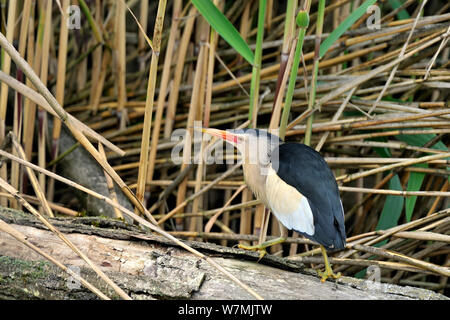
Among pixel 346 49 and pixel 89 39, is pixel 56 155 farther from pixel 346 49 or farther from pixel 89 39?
pixel 346 49

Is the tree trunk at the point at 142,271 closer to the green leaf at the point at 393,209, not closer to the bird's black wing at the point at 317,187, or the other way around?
the bird's black wing at the point at 317,187

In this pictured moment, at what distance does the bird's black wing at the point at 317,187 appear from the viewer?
117 centimetres

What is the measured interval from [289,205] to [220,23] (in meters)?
0.44

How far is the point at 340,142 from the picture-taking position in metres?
1.67

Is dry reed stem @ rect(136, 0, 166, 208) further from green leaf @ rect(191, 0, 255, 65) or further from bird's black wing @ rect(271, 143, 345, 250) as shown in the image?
bird's black wing @ rect(271, 143, 345, 250)

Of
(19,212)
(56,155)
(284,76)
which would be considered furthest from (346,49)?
(19,212)

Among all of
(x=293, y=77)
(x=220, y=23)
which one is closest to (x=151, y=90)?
(x=220, y=23)

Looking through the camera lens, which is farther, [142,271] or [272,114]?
[272,114]

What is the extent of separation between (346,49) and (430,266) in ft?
2.86

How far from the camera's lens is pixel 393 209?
154cm

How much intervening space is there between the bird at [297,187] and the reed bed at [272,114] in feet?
0.21

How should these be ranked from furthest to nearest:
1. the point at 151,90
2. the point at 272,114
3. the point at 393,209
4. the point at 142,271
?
the point at 393,209, the point at 272,114, the point at 151,90, the point at 142,271

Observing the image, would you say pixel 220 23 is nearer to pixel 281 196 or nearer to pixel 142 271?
pixel 281 196

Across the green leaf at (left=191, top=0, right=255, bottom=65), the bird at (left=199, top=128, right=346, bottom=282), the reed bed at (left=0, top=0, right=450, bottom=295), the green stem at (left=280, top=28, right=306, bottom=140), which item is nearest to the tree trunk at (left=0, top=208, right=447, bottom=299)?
the bird at (left=199, top=128, right=346, bottom=282)
